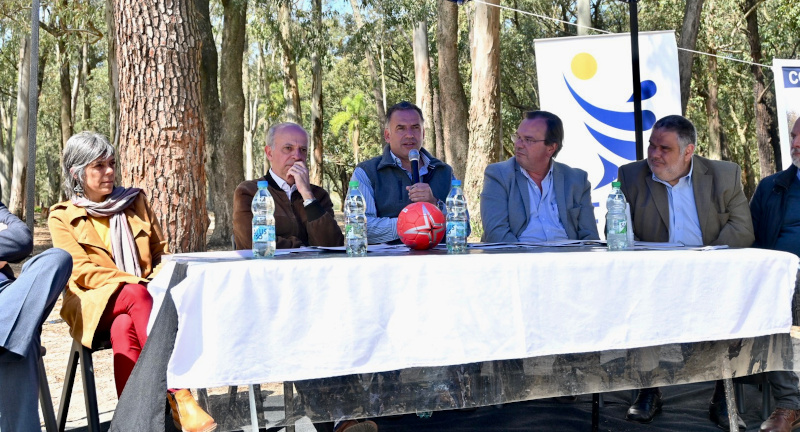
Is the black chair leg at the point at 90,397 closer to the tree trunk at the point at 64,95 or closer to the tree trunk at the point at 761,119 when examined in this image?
the tree trunk at the point at 761,119

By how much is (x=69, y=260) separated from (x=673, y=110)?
5.85 m

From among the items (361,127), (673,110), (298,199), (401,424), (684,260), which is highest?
(361,127)

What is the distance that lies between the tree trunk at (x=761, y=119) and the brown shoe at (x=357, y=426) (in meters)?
17.8

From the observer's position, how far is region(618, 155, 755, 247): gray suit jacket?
406cm

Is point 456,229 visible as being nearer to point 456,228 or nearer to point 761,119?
point 456,228

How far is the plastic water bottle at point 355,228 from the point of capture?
3066 mm

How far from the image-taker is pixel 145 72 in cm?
516

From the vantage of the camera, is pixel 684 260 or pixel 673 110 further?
pixel 673 110

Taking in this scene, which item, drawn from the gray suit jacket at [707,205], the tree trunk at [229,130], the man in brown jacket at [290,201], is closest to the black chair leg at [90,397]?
the man in brown jacket at [290,201]

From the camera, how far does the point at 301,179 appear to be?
3898 millimetres

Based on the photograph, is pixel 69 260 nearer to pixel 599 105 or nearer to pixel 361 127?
pixel 599 105

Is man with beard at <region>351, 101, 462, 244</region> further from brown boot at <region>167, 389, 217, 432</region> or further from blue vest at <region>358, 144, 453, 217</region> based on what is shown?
brown boot at <region>167, 389, 217, 432</region>

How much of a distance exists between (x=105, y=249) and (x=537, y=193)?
224cm

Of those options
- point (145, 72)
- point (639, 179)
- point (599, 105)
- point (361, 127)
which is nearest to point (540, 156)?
point (639, 179)
